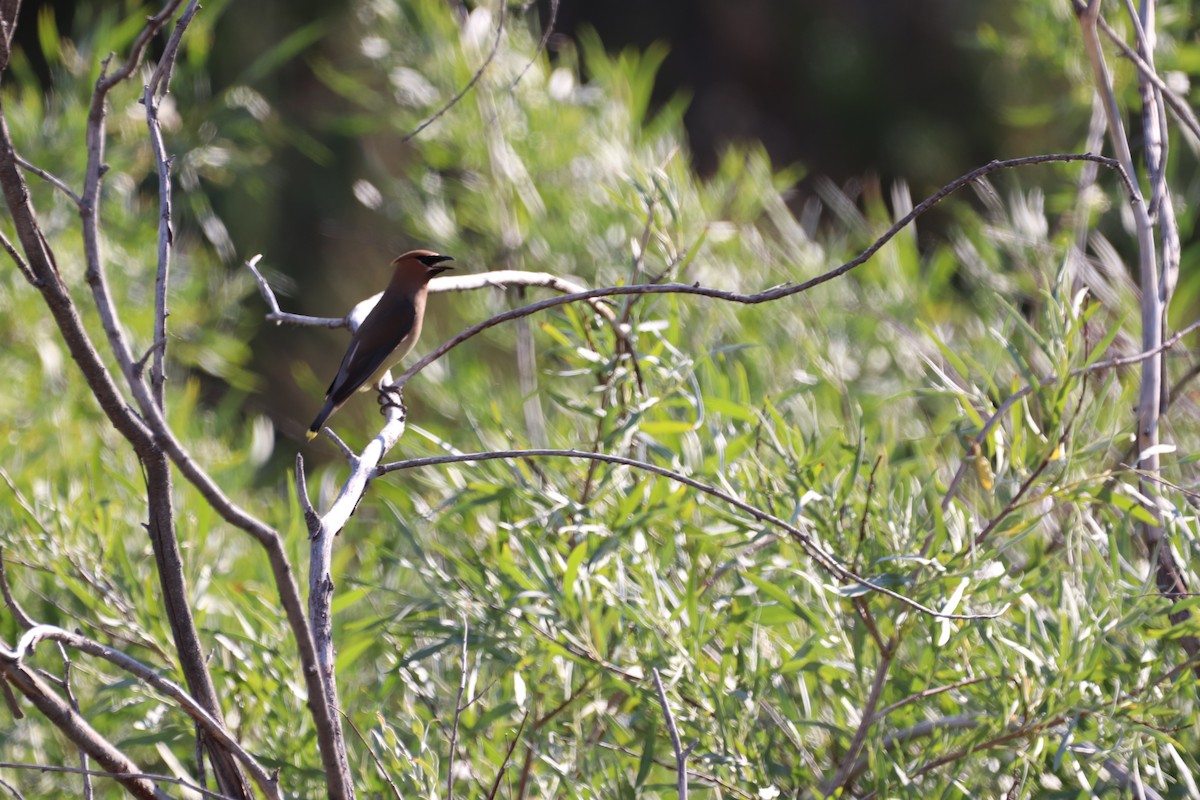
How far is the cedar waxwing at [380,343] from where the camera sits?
2.12 metres

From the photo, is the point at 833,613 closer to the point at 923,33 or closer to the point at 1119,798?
the point at 1119,798

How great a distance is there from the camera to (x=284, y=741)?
134cm

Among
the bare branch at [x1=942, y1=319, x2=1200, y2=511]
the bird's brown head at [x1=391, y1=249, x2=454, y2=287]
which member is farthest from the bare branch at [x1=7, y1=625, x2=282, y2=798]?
the bird's brown head at [x1=391, y1=249, x2=454, y2=287]

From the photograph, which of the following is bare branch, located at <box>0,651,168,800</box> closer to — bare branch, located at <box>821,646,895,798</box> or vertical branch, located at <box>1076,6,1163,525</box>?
bare branch, located at <box>821,646,895,798</box>

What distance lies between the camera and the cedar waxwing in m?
2.12

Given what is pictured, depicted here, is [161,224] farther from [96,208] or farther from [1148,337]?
[1148,337]

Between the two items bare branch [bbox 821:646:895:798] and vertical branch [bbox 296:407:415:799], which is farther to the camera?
bare branch [bbox 821:646:895:798]

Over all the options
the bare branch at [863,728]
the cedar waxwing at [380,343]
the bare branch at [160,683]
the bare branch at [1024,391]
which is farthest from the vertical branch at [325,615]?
the cedar waxwing at [380,343]

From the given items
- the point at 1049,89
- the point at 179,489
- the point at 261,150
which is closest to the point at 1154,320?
the point at 179,489

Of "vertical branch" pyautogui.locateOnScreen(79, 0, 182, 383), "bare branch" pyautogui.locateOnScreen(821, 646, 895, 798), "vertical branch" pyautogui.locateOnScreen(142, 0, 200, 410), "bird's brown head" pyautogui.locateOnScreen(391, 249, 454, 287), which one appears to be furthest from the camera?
"bird's brown head" pyautogui.locateOnScreen(391, 249, 454, 287)

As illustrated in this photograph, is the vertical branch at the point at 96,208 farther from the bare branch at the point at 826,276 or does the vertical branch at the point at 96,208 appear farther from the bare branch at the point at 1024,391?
the bare branch at the point at 1024,391

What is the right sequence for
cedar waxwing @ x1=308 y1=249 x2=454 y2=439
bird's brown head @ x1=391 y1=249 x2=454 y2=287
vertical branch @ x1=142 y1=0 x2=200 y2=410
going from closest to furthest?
1. vertical branch @ x1=142 y1=0 x2=200 y2=410
2. cedar waxwing @ x1=308 y1=249 x2=454 y2=439
3. bird's brown head @ x1=391 y1=249 x2=454 y2=287

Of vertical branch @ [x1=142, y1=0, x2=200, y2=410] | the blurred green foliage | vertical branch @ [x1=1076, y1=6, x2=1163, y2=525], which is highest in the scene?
vertical branch @ [x1=142, y1=0, x2=200, y2=410]

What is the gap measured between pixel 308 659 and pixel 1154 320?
89cm
